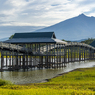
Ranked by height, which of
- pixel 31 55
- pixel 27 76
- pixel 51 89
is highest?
pixel 31 55

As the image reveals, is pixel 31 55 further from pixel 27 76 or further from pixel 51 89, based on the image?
pixel 51 89

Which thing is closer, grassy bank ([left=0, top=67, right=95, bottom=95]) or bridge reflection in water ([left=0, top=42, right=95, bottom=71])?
grassy bank ([left=0, top=67, right=95, bottom=95])

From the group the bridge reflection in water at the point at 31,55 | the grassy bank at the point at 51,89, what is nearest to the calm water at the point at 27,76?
the bridge reflection in water at the point at 31,55

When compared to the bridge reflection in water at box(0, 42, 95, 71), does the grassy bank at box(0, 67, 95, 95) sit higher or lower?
lower

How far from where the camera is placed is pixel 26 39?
153 feet

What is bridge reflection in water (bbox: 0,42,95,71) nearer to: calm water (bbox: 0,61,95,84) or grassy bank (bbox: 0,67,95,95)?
calm water (bbox: 0,61,95,84)

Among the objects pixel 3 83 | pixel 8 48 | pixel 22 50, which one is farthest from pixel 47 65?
pixel 3 83

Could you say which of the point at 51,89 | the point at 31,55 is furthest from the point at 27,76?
the point at 51,89

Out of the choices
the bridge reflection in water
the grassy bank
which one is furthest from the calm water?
the grassy bank

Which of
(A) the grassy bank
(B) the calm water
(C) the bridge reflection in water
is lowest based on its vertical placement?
(B) the calm water

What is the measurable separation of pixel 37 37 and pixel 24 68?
983cm

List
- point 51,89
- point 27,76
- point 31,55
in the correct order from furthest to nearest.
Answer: point 31,55 → point 27,76 → point 51,89

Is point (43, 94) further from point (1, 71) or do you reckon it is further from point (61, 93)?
point (1, 71)

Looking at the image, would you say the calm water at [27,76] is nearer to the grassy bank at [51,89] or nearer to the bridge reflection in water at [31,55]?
the bridge reflection in water at [31,55]
